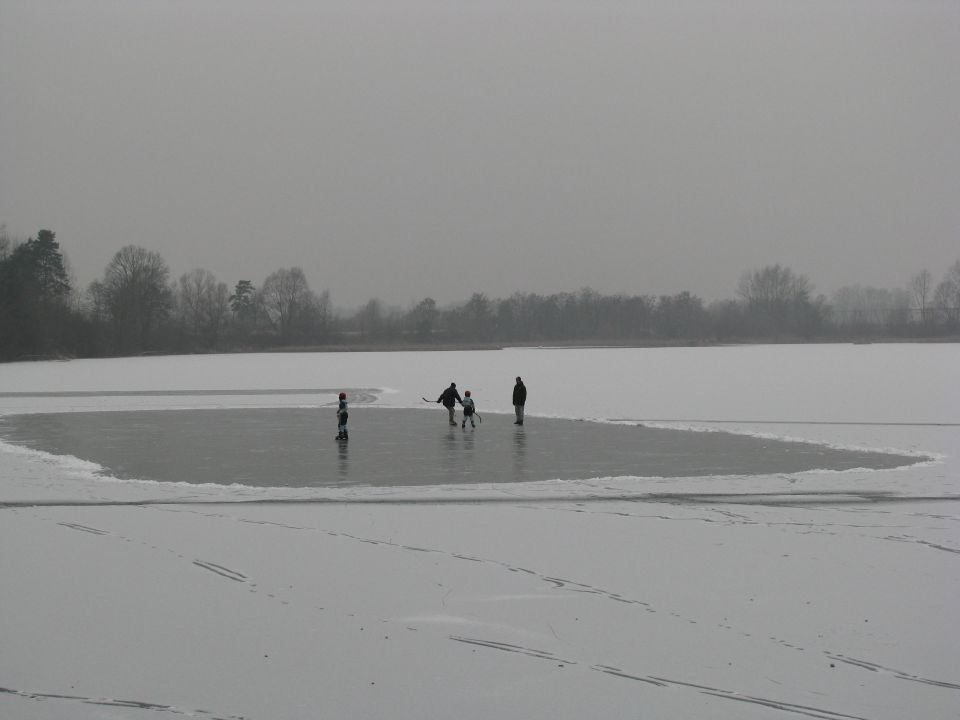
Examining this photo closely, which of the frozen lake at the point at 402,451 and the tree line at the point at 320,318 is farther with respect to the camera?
the tree line at the point at 320,318

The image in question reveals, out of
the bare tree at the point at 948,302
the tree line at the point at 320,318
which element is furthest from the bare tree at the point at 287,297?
the bare tree at the point at 948,302

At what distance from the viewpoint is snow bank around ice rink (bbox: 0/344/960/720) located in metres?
5.38

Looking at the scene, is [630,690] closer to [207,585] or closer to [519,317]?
[207,585]

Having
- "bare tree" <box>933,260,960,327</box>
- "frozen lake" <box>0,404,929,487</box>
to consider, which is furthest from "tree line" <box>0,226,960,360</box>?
"frozen lake" <box>0,404,929,487</box>

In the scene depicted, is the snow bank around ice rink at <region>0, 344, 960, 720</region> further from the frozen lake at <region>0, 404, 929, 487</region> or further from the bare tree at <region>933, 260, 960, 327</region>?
the bare tree at <region>933, 260, 960, 327</region>

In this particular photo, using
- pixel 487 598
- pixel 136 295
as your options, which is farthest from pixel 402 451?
pixel 136 295

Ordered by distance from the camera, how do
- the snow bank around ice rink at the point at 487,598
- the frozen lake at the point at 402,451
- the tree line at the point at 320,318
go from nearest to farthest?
the snow bank around ice rink at the point at 487,598, the frozen lake at the point at 402,451, the tree line at the point at 320,318

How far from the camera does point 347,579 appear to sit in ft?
25.1

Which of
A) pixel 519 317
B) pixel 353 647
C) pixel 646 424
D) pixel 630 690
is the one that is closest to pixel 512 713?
pixel 630 690

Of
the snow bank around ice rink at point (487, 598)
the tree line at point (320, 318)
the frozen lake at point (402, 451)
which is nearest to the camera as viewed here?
the snow bank around ice rink at point (487, 598)

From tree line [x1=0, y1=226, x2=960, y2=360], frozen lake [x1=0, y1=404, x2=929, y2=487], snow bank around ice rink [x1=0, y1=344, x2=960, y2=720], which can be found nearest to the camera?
snow bank around ice rink [x1=0, y1=344, x2=960, y2=720]

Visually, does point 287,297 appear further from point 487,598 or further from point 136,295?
point 487,598

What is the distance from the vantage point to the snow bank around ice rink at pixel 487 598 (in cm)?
538

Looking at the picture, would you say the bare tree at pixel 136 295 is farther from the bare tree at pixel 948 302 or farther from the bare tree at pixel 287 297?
the bare tree at pixel 948 302
